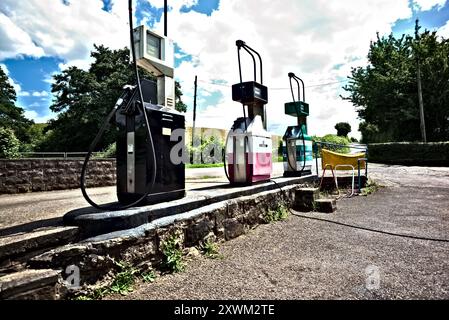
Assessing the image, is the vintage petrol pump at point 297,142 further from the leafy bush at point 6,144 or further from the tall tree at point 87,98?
the tall tree at point 87,98

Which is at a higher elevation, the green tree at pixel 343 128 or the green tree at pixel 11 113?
the green tree at pixel 11 113

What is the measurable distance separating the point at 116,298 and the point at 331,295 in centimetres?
167

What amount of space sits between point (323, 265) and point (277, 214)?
1.93 metres

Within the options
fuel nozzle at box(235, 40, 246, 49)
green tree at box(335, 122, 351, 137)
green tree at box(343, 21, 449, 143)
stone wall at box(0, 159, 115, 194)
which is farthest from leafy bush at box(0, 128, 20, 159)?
green tree at box(335, 122, 351, 137)

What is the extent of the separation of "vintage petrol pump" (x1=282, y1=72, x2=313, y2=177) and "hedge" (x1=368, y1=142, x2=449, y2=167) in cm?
1347

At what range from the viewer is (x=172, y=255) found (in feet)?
8.95

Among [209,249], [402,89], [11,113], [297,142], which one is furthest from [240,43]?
[11,113]

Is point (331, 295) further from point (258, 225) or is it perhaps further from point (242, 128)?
point (242, 128)

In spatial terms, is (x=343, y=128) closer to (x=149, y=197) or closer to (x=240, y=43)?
(x=240, y=43)

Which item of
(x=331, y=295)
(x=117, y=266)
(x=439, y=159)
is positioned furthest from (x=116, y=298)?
(x=439, y=159)

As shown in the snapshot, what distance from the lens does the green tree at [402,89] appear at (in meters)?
19.9

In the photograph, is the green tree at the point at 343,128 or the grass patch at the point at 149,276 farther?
the green tree at the point at 343,128

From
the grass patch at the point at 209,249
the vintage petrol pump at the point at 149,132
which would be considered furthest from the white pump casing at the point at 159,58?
the grass patch at the point at 209,249
